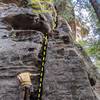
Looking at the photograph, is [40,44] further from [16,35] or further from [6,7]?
[6,7]

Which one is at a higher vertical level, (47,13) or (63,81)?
(47,13)

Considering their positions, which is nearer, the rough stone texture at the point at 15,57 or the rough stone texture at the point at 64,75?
the rough stone texture at the point at 64,75

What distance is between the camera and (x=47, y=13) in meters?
6.64

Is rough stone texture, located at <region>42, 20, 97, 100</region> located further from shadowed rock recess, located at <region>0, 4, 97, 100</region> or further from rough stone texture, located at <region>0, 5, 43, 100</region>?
rough stone texture, located at <region>0, 5, 43, 100</region>

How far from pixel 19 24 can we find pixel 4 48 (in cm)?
116

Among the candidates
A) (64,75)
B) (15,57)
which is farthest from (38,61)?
(64,75)

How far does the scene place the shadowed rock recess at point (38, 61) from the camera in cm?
437

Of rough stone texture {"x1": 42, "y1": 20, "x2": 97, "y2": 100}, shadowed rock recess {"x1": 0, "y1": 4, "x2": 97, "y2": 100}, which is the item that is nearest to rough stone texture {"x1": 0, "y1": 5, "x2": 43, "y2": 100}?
shadowed rock recess {"x1": 0, "y1": 4, "x2": 97, "y2": 100}

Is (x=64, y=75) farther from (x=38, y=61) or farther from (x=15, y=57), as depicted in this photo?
(x=15, y=57)

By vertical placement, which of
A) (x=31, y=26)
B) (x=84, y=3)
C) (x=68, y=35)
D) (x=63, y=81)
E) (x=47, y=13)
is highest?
(x=84, y=3)

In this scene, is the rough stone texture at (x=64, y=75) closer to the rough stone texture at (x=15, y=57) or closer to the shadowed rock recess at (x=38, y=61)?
the shadowed rock recess at (x=38, y=61)

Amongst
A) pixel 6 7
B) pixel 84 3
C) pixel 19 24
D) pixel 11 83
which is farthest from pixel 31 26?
pixel 84 3

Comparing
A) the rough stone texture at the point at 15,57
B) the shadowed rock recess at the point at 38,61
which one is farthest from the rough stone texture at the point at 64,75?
the rough stone texture at the point at 15,57

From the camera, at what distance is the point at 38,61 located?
16.5 ft
